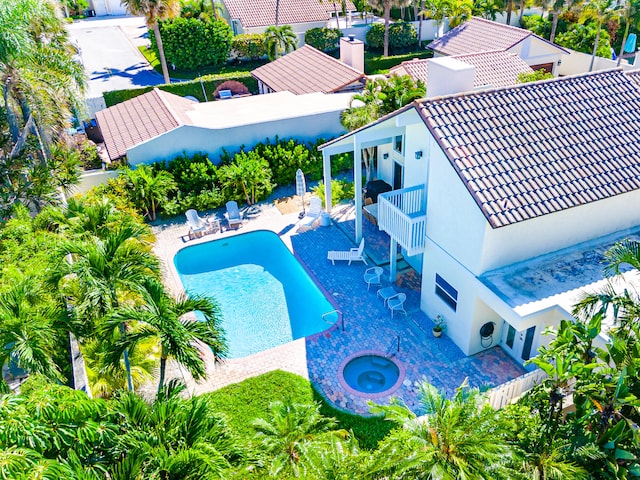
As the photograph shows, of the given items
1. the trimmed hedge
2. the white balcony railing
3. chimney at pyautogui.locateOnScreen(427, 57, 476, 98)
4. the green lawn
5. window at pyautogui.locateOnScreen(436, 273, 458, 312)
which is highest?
chimney at pyautogui.locateOnScreen(427, 57, 476, 98)

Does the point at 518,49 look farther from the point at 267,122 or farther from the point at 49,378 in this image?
the point at 49,378

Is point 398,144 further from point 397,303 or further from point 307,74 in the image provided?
point 307,74

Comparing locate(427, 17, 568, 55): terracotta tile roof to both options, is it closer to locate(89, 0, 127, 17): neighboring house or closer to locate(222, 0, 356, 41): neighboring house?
locate(222, 0, 356, 41): neighboring house

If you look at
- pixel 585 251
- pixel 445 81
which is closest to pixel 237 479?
pixel 585 251

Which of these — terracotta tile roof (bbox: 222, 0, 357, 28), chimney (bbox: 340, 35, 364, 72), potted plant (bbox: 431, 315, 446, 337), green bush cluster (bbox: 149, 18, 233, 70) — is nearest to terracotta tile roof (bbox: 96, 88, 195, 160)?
chimney (bbox: 340, 35, 364, 72)

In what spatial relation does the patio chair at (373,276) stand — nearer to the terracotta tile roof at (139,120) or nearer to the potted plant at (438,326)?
the potted plant at (438,326)
